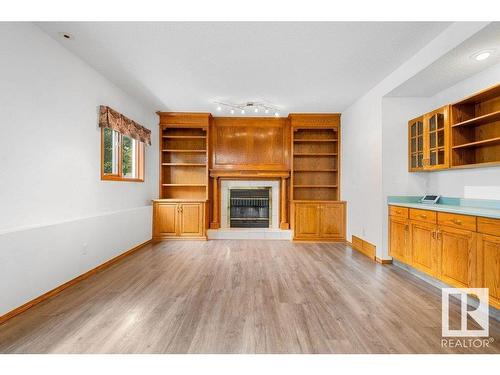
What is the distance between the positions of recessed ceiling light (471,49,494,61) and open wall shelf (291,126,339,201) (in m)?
3.16

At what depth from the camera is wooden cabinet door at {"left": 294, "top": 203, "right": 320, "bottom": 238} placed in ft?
17.0

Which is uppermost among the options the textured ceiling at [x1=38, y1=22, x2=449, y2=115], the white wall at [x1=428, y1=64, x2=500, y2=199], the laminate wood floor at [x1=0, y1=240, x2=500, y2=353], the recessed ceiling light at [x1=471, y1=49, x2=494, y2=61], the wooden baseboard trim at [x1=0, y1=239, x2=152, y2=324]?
the textured ceiling at [x1=38, y1=22, x2=449, y2=115]

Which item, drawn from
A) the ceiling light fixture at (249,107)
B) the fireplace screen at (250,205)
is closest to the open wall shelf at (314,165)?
the fireplace screen at (250,205)

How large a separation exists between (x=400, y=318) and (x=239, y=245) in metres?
3.13

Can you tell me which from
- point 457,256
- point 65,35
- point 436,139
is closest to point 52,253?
point 65,35

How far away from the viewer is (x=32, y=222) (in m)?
2.41

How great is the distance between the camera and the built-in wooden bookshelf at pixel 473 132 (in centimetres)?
275

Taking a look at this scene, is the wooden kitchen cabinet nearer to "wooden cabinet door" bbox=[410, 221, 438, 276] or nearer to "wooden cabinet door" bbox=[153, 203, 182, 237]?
"wooden cabinet door" bbox=[153, 203, 182, 237]

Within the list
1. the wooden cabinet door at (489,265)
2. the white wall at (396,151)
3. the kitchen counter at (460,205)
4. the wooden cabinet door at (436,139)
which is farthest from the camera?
the white wall at (396,151)

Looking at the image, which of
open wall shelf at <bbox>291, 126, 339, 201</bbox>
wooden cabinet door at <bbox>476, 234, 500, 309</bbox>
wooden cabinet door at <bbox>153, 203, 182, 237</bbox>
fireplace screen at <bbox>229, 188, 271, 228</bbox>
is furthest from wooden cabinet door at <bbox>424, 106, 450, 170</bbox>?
wooden cabinet door at <bbox>153, 203, 182, 237</bbox>

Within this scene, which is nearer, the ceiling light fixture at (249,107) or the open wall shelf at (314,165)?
the ceiling light fixture at (249,107)

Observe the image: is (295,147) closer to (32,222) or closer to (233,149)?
(233,149)

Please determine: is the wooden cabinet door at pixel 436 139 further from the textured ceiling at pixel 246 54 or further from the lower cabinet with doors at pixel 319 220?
the lower cabinet with doors at pixel 319 220
